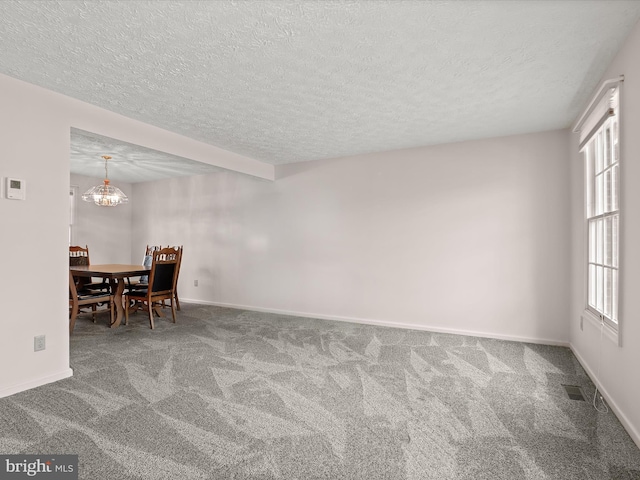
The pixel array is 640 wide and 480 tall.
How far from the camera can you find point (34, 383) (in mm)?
2713

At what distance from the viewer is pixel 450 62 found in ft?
7.97

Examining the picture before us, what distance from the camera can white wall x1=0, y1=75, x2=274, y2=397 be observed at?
102 inches

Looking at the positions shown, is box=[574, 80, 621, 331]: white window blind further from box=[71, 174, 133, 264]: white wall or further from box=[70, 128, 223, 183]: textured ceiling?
box=[71, 174, 133, 264]: white wall

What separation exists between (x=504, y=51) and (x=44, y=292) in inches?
148

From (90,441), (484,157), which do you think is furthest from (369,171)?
(90,441)

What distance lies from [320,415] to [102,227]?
6.50 meters

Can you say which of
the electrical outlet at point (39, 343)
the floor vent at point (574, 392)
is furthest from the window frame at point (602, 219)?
the electrical outlet at point (39, 343)

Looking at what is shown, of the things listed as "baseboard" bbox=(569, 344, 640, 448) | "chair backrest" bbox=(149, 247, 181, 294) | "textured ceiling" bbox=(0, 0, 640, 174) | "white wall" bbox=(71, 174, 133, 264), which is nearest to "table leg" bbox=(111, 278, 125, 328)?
"chair backrest" bbox=(149, 247, 181, 294)

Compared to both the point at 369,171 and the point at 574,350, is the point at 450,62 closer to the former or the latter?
the point at 369,171

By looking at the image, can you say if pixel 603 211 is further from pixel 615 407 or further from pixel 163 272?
pixel 163 272

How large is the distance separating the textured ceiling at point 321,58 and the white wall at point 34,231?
8.0 inches

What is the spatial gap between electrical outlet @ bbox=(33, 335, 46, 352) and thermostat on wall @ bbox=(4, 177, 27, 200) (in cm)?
107

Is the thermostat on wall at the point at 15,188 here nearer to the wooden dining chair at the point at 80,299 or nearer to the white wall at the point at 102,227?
the wooden dining chair at the point at 80,299

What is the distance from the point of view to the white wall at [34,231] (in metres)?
2.59
